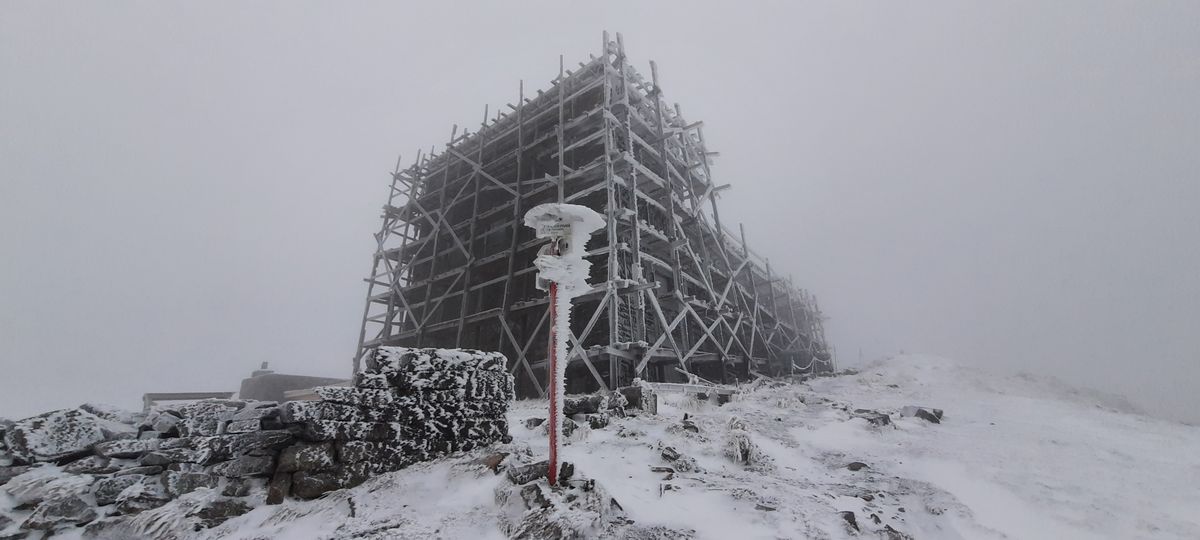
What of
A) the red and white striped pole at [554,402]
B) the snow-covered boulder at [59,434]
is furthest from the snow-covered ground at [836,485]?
the snow-covered boulder at [59,434]

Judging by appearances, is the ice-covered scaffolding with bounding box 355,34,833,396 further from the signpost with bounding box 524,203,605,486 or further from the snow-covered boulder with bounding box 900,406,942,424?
the signpost with bounding box 524,203,605,486

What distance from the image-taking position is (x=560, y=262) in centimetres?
351

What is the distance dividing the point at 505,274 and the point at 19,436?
509 inches

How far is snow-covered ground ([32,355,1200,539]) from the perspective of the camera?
3008 mm

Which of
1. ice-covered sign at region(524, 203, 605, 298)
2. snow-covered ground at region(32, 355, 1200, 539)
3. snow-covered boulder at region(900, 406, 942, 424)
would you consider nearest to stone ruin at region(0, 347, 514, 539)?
snow-covered ground at region(32, 355, 1200, 539)

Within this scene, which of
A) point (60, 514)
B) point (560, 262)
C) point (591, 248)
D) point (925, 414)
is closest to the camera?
point (60, 514)

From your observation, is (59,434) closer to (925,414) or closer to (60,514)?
(60,514)

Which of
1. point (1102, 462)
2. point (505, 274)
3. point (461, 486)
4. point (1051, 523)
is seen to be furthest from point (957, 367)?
point (461, 486)

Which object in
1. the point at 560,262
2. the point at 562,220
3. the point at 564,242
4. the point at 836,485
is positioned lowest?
the point at 836,485

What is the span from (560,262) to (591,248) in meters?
10.4

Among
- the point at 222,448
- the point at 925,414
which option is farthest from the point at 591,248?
the point at 222,448

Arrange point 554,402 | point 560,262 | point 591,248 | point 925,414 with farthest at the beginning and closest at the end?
1. point 591,248
2. point 925,414
3. point 560,262
4. point 554,402

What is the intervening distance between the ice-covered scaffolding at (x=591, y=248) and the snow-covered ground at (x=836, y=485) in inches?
246

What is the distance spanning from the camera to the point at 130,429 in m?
3.80
